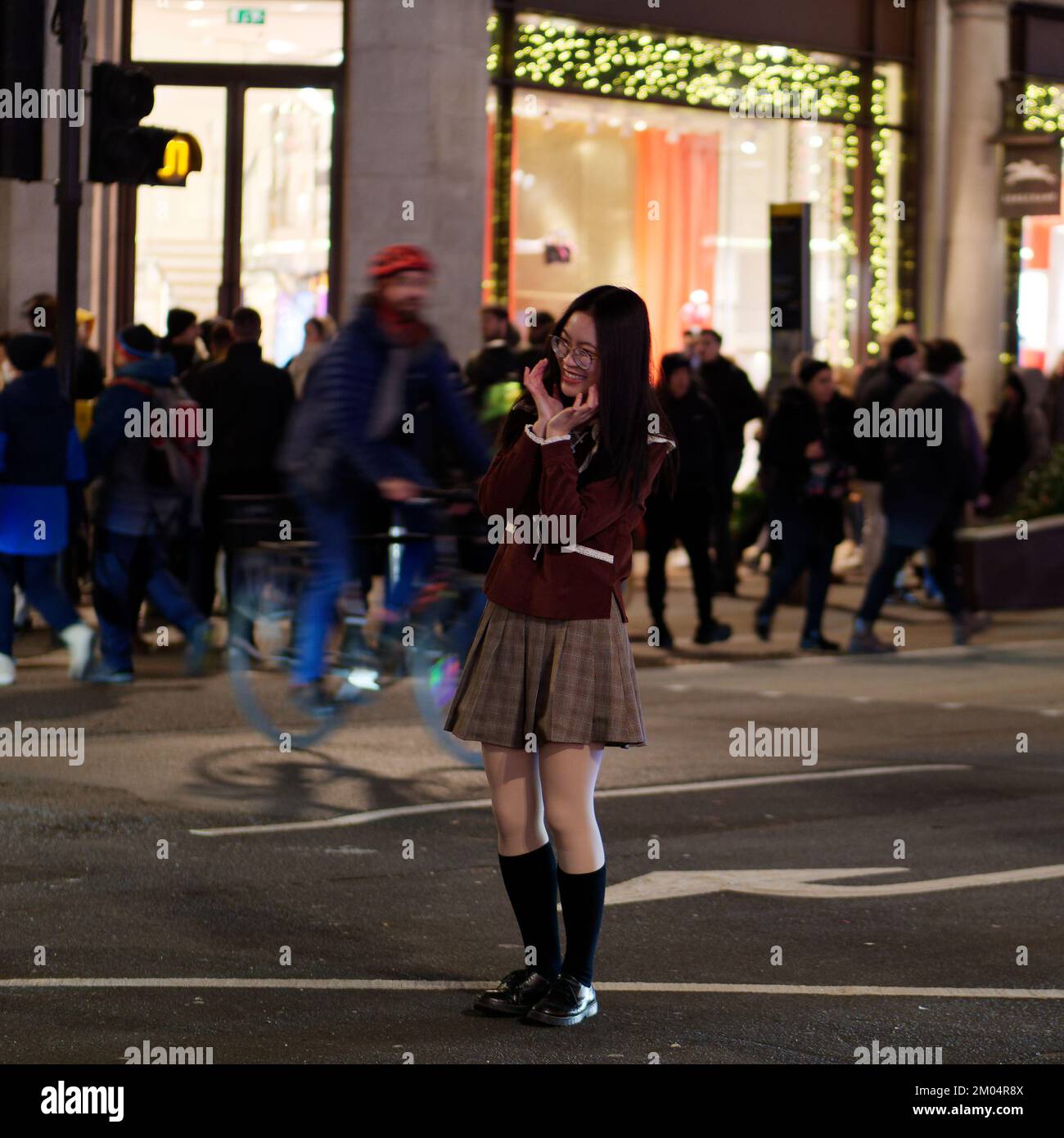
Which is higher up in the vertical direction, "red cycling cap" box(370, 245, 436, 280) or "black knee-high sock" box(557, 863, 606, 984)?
"red cycling cap" box(370, 245, 436, 280)

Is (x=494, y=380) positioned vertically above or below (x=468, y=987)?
above

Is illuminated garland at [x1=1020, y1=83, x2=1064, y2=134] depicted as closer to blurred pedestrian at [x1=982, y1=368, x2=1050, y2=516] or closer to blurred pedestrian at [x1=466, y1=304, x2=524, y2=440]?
blurred pedestrian at [x1=982, y1=368, x2=1050, y2=516]

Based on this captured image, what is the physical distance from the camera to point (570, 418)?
5.61 meters

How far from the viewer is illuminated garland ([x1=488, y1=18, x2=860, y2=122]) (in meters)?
21.1

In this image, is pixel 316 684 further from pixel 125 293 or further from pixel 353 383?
pixel 125 293

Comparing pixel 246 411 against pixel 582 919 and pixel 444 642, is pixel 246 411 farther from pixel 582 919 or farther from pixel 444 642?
pixel 582 919

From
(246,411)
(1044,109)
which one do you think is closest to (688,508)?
(246,411)

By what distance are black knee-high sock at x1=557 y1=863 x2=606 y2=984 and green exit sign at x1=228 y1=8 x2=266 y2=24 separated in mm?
15505

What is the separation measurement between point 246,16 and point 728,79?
4.93 m

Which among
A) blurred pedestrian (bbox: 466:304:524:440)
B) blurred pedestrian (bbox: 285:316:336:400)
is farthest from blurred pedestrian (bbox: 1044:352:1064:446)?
blurred pedestrian (bbox: 466:304:524:440)

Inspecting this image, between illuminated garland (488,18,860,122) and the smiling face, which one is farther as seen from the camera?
illuminated garland (488,18,860,122)

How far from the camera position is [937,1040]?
5.68 meters

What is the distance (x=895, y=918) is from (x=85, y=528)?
950 cm
